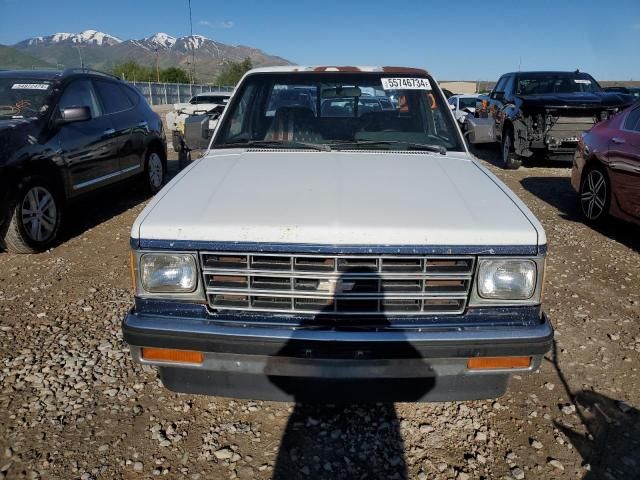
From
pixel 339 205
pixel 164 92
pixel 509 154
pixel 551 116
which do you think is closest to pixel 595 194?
pixel 551 116

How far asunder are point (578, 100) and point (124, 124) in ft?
24.7

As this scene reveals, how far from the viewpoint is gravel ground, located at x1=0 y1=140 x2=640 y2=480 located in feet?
7.86

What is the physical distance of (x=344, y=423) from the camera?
2703 millimetres

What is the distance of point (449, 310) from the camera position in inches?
→ 88.0

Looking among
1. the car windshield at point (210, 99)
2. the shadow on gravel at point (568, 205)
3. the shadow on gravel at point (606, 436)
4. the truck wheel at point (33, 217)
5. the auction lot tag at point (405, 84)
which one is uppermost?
the auction lot tag at point (405, 84)

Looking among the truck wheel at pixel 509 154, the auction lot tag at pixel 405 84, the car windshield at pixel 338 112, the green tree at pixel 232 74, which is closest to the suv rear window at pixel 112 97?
the car windshield at pixel 338 112

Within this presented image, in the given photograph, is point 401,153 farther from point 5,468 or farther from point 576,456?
point 5,468

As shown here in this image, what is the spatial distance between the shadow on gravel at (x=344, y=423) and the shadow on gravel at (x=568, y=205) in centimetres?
419

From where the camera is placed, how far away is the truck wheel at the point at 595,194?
579cm

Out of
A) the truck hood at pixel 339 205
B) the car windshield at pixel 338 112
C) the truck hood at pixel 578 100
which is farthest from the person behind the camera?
the truck hood at pixel 578 100

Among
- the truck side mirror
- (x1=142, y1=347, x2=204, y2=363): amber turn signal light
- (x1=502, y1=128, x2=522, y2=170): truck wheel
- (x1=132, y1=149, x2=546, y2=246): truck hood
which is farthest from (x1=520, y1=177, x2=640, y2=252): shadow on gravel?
(x1=142, y1=347, x2=204, y2=363): amber turn signal light

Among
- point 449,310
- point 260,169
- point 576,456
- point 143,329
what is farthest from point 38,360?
point 576,456

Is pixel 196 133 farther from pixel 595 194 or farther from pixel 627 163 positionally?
pixel 595 194

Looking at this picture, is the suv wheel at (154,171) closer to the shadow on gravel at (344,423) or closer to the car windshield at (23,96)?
the car windshield at (23,96)
